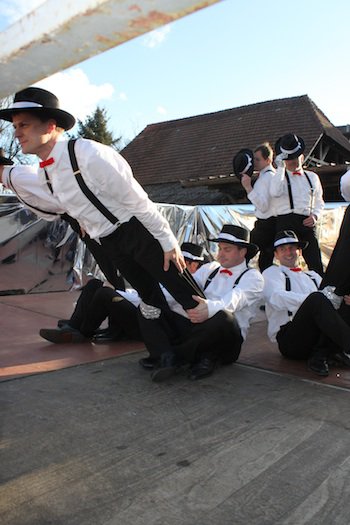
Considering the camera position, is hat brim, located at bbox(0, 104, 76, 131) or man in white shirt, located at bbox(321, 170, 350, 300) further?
man in white shirt, located at bbox(321, 170, 350, 300)

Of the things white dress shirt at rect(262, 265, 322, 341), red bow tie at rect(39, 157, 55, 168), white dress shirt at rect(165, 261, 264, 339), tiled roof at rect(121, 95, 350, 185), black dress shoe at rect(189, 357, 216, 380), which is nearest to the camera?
red bow tie at rect(39, 157, 55, 168)

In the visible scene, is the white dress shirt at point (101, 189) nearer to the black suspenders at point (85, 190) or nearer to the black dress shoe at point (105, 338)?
the black suspenders at point (85, 190)

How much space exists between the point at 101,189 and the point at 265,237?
3.02 metres

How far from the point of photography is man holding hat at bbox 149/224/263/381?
9.95 feet

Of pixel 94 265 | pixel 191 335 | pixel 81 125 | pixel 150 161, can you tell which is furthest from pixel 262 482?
pixel 81 125

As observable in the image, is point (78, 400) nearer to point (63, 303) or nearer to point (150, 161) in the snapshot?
point (63, 303)

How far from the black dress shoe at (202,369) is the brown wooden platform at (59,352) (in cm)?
44

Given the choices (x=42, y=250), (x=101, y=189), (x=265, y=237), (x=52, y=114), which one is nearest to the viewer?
(x=52, y=114)

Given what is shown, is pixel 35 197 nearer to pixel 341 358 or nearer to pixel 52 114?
pixel 52 114

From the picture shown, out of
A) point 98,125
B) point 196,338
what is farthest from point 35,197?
point 98,125

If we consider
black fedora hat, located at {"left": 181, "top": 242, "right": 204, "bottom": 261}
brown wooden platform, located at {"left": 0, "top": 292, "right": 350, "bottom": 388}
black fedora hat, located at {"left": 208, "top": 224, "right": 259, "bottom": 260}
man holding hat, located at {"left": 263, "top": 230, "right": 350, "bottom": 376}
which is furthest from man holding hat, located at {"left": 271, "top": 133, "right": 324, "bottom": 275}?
black fedora hat, located at {"left": 208, "top": 224, "right": 259, "bottom": 260}

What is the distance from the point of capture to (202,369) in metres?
3.06

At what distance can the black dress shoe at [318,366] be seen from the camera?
10.3 ft

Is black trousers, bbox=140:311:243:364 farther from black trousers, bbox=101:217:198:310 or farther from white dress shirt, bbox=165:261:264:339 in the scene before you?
black trousers, bbox=101:217:198:310
